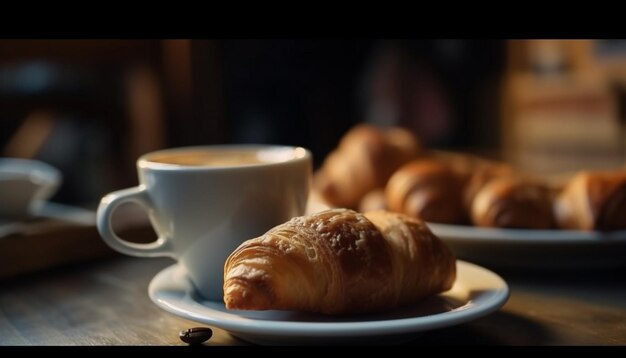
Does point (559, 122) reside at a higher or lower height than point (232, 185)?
lower

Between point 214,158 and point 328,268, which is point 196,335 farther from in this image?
point 214,158

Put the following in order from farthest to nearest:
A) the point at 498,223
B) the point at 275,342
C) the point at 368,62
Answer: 1. the point at 368,62
2. the point at 498,223
3. the point at 275,342

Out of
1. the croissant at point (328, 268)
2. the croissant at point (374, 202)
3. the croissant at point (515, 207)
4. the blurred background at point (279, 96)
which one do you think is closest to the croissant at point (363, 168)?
the croissant at point (374, 202)

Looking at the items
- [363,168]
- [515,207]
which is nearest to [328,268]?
[515,207]

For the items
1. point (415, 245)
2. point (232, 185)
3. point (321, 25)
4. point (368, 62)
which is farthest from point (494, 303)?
point (368, 62)

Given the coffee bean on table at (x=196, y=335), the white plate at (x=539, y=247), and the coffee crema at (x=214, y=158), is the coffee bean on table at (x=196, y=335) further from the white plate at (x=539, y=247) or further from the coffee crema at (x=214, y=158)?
the white plate at (x=539, y=247)

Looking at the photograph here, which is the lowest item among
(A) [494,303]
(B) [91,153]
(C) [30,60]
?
(B) [91,153]

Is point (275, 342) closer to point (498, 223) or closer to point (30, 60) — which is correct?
point (498, 223)

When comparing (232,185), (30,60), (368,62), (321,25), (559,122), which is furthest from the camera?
(368,62)
